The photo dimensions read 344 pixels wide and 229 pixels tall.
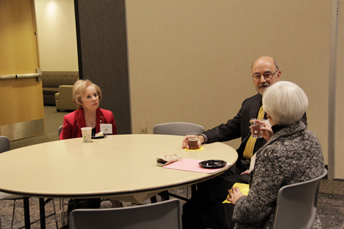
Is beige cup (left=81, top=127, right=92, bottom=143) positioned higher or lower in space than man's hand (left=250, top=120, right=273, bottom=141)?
lower

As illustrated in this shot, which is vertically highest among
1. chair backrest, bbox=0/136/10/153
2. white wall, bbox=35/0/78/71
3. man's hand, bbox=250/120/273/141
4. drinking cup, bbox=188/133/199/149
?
white wall, bbox=35/0/78/71

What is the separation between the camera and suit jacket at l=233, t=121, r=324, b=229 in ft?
5.66

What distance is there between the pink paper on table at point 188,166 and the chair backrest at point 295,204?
0.48m

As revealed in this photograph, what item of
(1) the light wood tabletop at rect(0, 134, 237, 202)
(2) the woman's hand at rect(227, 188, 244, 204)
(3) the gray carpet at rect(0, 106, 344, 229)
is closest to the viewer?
(1) the light wood tabletop at rect(0, 134, 237, 202)

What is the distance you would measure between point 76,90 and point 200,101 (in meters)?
1.86

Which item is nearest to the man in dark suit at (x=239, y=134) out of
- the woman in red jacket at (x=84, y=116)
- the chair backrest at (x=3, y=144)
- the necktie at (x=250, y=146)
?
the necktie at (x=250, y=146)

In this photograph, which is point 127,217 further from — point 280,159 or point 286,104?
point 286,104

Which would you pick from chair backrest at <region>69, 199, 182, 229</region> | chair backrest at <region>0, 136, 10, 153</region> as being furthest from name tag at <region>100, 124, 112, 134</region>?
chair backrest at <region>69, 199, 182, 229</region>

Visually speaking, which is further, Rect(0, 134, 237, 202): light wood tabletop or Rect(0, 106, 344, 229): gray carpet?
Rect(0, 106, 344, 229): gray carpet

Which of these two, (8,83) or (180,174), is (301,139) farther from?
(8,83)

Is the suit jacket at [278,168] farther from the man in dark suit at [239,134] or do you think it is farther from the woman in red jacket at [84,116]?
the woman in red jacket at [84,116]

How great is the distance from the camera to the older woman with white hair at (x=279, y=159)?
1.73m

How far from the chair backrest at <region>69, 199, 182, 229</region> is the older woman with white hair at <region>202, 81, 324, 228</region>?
16.1 inches

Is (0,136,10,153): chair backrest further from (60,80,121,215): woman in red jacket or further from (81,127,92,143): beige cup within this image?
(81,127,92,143): beige cup
